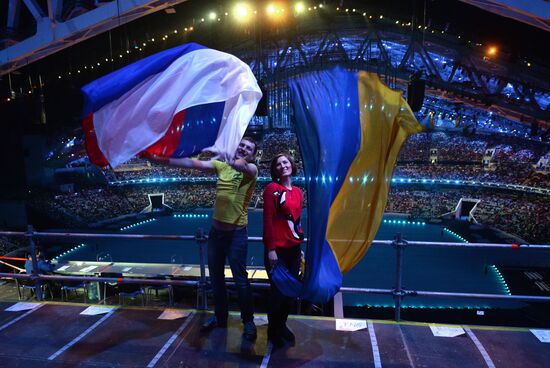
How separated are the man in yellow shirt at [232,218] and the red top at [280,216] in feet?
0.94

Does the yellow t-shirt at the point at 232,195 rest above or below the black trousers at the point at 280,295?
above

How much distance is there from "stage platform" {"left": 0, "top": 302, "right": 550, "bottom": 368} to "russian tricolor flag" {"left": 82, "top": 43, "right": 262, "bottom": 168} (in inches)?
67.6

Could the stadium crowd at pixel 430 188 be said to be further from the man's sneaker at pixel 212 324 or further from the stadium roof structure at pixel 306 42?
the man's sneaker at pixel 212 324

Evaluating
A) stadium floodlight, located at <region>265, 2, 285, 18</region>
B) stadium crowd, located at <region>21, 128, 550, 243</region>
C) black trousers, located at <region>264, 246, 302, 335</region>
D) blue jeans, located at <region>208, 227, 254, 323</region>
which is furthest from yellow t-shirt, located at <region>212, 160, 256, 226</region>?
stadium crowd, located at <region>21, 128, 550, 243</region>

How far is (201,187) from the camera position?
32969 mm

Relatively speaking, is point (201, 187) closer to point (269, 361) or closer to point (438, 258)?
point (438, 258)

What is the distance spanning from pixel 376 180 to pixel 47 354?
329cm

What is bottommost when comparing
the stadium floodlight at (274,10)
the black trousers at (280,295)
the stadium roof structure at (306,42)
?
the black trousers at (280,295)

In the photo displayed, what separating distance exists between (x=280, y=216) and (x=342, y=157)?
73 centimetres

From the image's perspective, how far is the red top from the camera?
283cm

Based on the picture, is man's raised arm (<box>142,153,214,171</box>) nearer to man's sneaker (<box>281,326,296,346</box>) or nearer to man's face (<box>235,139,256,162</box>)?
man's face (<box>235,139,256,162</box>)

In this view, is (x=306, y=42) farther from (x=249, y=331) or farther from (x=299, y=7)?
(x=249, y=331)

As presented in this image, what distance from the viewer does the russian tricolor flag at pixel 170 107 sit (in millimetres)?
2930

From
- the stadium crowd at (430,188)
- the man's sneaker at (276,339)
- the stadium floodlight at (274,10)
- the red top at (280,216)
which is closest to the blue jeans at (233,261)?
the man's sneaker at (276,339)
